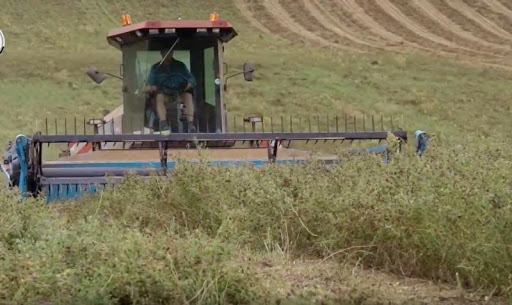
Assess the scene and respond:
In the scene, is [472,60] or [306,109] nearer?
[306,109]

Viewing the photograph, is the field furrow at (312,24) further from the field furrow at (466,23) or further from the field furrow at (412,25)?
the field furrow at (466,23)

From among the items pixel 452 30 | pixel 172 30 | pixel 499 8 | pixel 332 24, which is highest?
pixel 499 8

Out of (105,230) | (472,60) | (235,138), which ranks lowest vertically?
(105,230)

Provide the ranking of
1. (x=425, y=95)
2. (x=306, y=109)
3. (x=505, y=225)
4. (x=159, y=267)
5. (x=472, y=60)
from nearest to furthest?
1. (x=159, y=267)
2. (x=505, y=225)
3. (x=306, y=109)
4. (x=425, y=95)
5. (x=472, y=60)

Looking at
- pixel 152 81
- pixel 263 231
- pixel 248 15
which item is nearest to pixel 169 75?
pixel 152 81

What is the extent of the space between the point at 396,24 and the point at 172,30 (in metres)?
25.8

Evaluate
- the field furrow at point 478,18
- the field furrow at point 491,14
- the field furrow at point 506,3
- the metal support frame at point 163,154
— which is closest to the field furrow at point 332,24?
the field furrow at point 478,18

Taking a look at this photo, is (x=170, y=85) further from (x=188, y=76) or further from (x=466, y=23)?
(x=466, y=23)

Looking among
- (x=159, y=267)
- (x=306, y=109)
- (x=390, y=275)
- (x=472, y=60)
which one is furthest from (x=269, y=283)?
(x=472, y=60)

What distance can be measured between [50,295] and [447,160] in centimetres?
277

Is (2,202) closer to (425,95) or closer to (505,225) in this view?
(505,225)

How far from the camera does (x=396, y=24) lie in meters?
35.2

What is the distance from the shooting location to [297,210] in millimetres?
6043

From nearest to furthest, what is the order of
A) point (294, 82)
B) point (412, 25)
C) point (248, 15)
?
point (294, 82) < point (412, 25) < point (248, 15)
